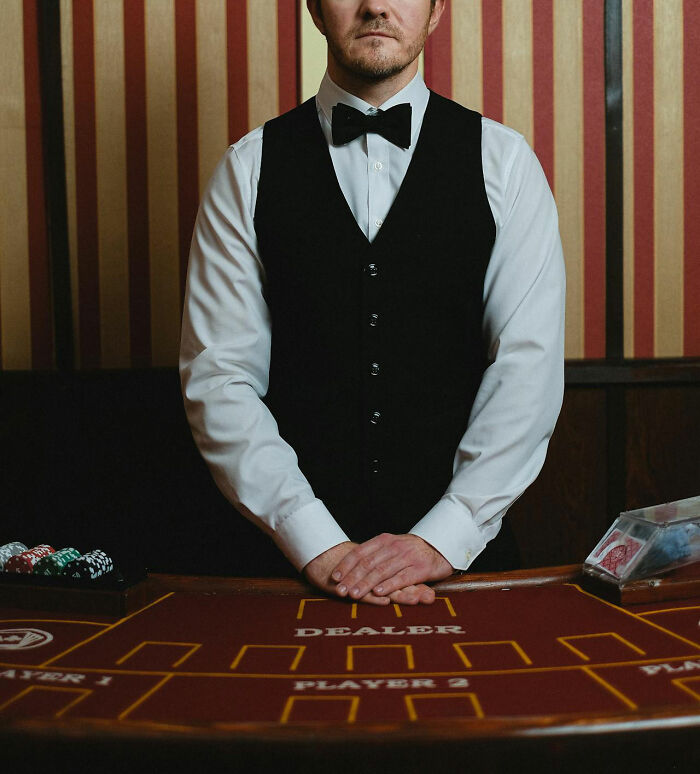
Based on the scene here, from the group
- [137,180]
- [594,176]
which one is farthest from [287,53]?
[594,176]

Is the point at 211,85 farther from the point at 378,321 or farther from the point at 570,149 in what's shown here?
the point at 378,321

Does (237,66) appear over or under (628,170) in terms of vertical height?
over

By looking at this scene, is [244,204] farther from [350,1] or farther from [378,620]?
[378,620]

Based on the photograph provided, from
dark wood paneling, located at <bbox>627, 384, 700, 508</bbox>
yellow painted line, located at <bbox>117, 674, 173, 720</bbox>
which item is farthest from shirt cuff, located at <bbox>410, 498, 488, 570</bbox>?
dark wood paneling, located at <bbox>627, 384, 700, 508</bbox>

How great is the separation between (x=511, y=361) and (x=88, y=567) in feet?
3.22

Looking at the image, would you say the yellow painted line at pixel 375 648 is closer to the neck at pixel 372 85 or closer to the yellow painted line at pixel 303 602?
the yellow painted line at pixel 303 602

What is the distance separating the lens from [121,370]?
2.76 meters

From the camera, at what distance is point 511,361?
1.76 meters

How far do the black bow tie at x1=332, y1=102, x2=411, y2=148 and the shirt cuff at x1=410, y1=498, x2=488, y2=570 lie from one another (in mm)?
862

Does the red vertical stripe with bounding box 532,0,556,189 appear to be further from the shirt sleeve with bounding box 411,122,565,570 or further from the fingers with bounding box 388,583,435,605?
the fingers with bounding box 388,583,435,605

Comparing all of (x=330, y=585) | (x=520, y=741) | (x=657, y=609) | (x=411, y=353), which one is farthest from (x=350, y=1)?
(x=520, y=741)

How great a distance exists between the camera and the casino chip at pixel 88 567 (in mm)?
1231

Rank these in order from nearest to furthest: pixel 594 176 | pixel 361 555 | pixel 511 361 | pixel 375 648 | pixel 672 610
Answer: pixel 375 648, pixel 672 610, pixel 361 555, pixel 511 361, pixel 594 176

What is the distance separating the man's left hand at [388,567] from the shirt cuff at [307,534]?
0.08 metres
